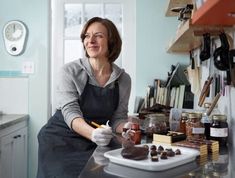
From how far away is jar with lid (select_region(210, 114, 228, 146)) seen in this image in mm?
1298

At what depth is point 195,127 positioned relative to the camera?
4.47ft

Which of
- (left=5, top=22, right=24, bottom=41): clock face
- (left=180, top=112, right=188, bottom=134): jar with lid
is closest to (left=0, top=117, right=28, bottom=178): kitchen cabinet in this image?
(left=5, top=22, right=24, bottom=41): clock face

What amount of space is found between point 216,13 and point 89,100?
30.5 inches

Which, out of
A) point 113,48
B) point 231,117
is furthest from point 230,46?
point 113,48

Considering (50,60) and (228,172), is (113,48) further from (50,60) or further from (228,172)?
(50,60)

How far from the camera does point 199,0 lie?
46.6 inches

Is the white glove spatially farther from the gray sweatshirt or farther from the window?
the window

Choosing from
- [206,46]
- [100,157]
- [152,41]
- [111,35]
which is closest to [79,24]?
[152,41]

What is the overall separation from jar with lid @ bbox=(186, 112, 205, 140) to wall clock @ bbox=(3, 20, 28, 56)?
A: 1916mm

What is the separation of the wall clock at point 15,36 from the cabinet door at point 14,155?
72cm

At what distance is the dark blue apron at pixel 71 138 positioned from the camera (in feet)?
3.97

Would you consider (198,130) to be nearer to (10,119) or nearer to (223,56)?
(223,56)

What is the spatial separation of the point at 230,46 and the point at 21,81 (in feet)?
6.55

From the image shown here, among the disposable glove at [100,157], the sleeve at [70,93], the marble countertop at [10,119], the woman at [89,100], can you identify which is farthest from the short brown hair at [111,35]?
the marble countertop at [10,119]
